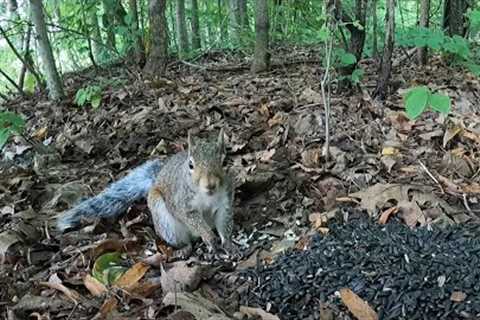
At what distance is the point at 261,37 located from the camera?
20.0 ft

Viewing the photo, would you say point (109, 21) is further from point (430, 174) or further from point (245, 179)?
point (430, 174)

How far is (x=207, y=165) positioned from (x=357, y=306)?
3.90 ft

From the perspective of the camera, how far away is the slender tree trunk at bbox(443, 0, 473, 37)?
236 inches

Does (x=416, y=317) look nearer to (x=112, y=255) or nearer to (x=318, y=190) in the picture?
(x=318, y=190)

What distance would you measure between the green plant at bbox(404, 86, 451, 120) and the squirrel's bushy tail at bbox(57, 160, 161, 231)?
73.7 inches

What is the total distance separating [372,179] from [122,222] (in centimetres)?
163

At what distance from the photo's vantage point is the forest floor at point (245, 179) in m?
2.92

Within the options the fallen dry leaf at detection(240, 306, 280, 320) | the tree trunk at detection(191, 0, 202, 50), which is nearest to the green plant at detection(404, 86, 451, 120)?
the fallen dry leaf at detection(240, 306, 280, 320)

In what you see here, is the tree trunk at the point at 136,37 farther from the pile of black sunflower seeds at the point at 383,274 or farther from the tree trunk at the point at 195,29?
the pile of black sunflower seeds at the point at 383,274

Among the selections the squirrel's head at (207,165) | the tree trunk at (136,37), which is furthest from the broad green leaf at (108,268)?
the tree trunk at (136,37)

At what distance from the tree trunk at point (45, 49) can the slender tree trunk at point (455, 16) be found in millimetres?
3867

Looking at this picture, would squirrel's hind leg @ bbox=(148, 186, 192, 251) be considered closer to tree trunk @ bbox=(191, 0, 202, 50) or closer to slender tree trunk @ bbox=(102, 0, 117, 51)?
slender tree trunk @ bbox=(102, 0, 117, 51)

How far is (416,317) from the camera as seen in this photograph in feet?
8.68

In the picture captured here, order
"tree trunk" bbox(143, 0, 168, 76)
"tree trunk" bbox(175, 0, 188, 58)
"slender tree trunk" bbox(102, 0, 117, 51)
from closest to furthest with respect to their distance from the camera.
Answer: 1. "tree trunk" bbox(143, 0, 168, 76)
2. "slender tree trunk" bbox(102, 0, 117, 51)
3. "tree trunk" bbox(175, 0, 188, 58)
